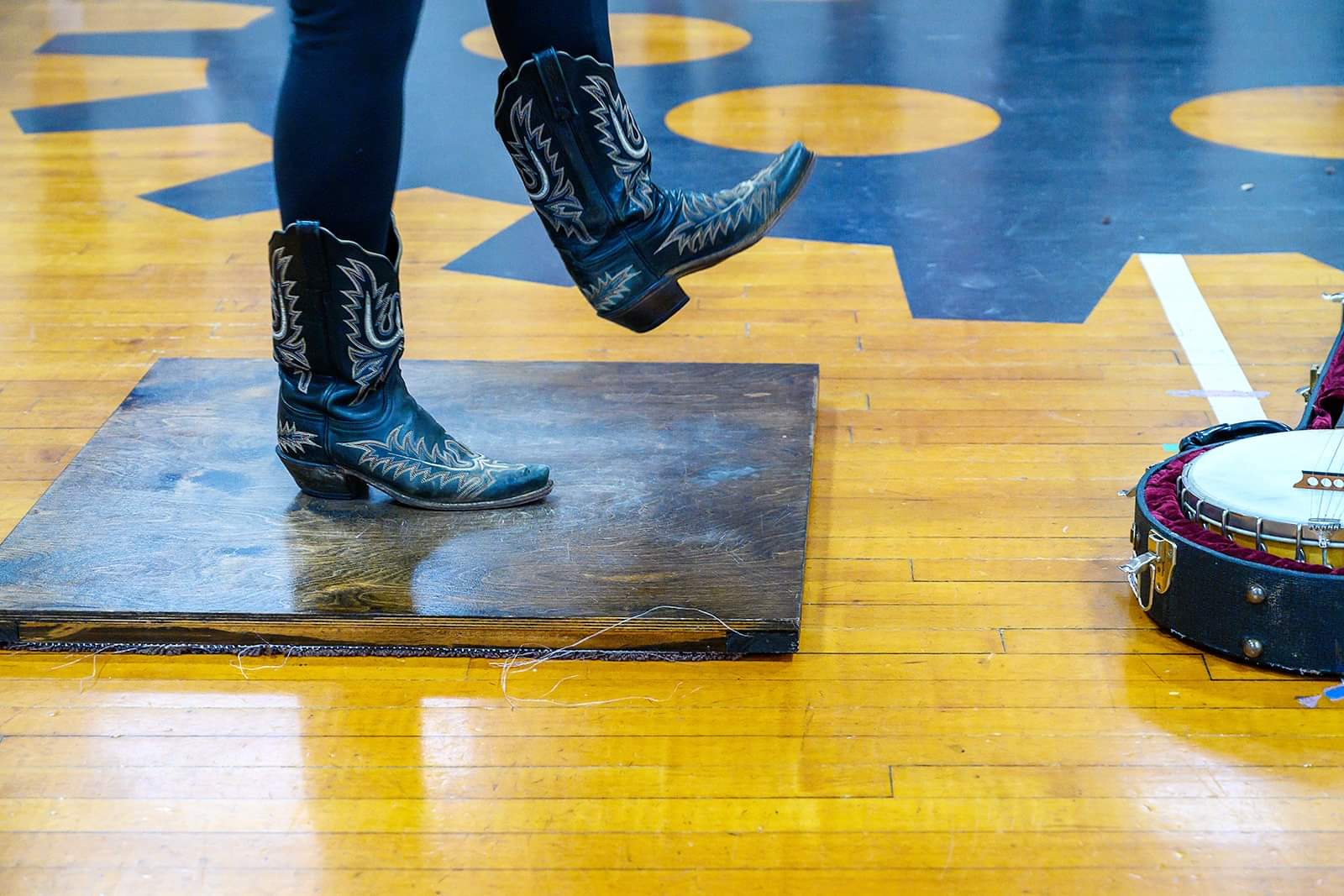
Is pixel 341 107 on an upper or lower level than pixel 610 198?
upper

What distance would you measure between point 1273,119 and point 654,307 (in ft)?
7.91

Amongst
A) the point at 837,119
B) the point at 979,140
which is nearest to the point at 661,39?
the point at 837,119

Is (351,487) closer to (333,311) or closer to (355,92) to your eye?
→ (333,311)

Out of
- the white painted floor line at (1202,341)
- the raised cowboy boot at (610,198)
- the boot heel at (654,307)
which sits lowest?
the white painted floor line at (1202,341)

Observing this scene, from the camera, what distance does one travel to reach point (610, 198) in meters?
1.63

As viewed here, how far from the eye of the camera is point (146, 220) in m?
2.93

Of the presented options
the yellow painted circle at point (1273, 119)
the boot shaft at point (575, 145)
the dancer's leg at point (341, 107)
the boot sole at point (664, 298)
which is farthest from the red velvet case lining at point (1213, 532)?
the yellow painted circle at point (1273, 119)

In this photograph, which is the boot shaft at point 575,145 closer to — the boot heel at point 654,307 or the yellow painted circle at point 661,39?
the boot heel at point 654,307

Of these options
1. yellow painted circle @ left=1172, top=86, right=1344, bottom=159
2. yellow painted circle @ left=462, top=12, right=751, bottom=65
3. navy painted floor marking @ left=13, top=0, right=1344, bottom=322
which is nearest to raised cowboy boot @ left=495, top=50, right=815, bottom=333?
navy painted floor marking @ left=13, top=0, right=1344, bottom=322

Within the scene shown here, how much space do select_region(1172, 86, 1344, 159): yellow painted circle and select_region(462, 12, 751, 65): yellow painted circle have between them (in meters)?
1.44

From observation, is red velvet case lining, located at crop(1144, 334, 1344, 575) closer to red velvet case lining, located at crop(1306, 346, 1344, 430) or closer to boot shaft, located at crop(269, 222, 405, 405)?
red velvet case lining, located at crop(1306, 346, 1344, 430)

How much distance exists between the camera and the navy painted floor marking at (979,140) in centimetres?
269

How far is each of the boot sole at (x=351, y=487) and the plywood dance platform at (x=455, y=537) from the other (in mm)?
13

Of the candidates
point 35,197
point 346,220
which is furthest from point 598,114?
point 35,197
